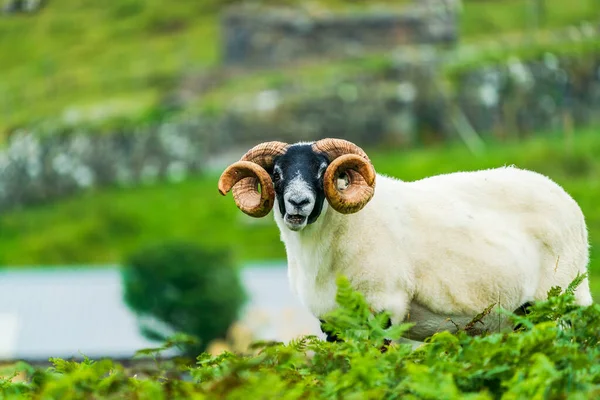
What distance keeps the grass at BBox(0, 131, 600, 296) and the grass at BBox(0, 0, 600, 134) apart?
1218 cm

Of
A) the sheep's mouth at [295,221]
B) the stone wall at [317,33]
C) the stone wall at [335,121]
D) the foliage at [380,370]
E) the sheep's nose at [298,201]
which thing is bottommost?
the foliage at [380,370]

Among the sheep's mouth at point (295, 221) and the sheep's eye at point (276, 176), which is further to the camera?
the sheep's eye at point (276, 176)

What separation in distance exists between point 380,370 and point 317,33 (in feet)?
306

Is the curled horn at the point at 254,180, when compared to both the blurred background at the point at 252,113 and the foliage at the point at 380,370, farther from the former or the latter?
the blurred background at the point at 252,113

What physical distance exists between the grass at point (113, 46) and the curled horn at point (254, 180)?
86.2 metres

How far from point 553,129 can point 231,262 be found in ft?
151

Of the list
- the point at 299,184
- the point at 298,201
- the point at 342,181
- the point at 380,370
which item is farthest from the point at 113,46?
the point at 380,370

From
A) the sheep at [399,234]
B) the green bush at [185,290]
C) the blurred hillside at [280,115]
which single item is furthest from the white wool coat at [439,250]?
the blurred hillside at [280,115]

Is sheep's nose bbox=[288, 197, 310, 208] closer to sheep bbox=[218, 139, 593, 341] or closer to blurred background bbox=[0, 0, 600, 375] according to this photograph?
sheep bbox=[218, 139, 593, 341]

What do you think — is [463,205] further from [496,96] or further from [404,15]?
[404,15]

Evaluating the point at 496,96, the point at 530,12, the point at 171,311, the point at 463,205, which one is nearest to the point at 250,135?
the point at 496,96

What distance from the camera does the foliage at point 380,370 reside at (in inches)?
272

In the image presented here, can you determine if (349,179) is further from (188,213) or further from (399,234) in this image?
(188,213)

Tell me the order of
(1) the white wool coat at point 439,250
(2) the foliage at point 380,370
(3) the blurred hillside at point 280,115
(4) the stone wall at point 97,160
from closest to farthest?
(2) the foliage at point 380,370, (1) the white wool coat at point 439,250, (3) the blurred hillside at point 280,115, (4) the stone wall at point 97,160
